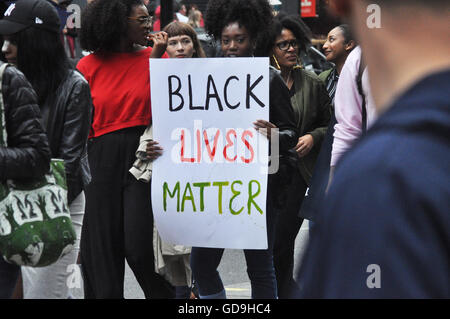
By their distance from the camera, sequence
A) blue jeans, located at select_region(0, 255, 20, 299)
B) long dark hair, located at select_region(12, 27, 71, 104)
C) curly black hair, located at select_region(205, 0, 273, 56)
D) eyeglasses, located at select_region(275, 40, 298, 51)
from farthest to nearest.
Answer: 1. eyeglasses, located at select_region(275, 40, 298, 51)
2. curly black hair, located at select_region(205, 0, 273, 56)
3. long dark hair, located at select_region(12, 27, 71, 104)
4. blue jeans, located at select_region(0, 255, 20, 299)

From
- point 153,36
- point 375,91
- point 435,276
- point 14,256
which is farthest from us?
point 153,36

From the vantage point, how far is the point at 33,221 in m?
3.51

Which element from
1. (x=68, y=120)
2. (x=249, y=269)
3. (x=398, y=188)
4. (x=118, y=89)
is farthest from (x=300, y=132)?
(x=398, y=188)

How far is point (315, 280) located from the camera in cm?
82

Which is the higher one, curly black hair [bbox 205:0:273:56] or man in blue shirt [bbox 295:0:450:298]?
man in blue shirt [bbox 295:0:450:298]

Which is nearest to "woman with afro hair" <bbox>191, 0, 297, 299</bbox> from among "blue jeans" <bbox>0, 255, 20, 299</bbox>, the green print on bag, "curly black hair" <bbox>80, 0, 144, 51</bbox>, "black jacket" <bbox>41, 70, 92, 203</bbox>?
"curly black hair" <bbox>80, 0, 144, 51</bbox>

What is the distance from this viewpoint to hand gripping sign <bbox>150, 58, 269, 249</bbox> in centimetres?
477

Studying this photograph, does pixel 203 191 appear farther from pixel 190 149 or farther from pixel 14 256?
pixel 14 256

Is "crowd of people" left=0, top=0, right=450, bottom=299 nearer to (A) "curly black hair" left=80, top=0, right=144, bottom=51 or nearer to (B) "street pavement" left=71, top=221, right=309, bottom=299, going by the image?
(A) "curly black hair" left=80, top=0, right=144, bottom=51

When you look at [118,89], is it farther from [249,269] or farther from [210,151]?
[249,269]

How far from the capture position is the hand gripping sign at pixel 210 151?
15.6 ft

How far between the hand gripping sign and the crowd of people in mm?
83
